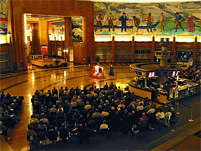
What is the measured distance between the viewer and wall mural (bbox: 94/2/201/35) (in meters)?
43.2

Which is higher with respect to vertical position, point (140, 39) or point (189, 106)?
point (140, 39)

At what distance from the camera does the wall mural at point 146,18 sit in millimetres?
43188

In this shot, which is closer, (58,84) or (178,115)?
(178,115)

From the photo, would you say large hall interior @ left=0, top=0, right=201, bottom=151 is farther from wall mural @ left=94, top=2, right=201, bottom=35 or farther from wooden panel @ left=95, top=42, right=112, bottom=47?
wall mural @ left=94, top=2, right=201, bottom=35

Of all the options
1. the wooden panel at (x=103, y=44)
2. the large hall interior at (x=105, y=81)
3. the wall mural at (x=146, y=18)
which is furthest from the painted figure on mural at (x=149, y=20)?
the wooden panel at (x=103, y=44)

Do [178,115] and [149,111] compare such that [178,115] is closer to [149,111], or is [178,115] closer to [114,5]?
[149,111]

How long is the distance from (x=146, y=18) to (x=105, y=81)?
22.6 m

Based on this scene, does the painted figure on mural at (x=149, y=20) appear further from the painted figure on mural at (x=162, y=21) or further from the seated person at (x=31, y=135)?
the seated person at (x=31, y=135)

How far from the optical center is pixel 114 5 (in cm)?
4381

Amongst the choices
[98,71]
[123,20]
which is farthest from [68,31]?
[98,71]

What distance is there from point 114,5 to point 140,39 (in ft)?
28.3

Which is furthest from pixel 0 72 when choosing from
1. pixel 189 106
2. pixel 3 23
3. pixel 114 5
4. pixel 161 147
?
pixel 161 147

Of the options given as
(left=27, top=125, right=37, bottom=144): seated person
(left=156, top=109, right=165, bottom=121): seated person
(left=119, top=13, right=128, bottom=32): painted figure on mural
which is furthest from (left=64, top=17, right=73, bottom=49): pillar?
(left=27, top=125, right=37, bottom=144): seated person

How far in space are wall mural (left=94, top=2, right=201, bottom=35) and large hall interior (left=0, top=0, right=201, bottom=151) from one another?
0.18 meters
